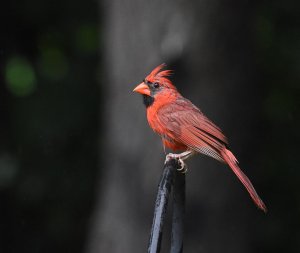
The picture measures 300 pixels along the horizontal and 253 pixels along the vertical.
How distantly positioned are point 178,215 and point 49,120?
379 cm

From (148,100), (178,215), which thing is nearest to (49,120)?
(148,100)

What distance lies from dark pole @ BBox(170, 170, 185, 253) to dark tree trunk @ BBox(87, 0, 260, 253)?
6.54ft

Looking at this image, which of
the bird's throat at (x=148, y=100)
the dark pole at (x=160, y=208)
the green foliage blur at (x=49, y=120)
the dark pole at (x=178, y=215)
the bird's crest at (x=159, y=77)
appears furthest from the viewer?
the green foliage blur at (x=49, y=120)

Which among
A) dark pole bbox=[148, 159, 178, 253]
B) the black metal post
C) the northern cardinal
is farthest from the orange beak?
dark pole bbox=[148, 159, 178, 253]

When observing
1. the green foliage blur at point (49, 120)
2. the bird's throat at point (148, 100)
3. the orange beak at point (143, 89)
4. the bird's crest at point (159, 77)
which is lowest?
the green foliage blur at point (49, 120)

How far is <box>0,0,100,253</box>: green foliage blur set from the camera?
22.0 ft

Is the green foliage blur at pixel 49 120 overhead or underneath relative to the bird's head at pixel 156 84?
underneath

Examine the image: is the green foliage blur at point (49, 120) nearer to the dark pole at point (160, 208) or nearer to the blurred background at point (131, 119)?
the blurred background at point (131, 119)

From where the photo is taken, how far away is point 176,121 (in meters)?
4.54

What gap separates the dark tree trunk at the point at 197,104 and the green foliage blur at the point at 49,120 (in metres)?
1.18

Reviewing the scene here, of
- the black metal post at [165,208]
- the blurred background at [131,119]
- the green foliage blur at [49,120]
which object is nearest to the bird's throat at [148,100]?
the blurred background at [131,119]

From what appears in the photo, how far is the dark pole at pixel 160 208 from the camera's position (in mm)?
2471

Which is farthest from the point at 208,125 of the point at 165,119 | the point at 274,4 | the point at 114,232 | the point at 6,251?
the point at 6,251

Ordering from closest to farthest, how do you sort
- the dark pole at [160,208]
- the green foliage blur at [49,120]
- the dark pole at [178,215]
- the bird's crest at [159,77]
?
the dark pole at [160,208] → the dark pole at [178,215] → the bird's crest at [159,77] → the green foliage blur at [49,120]
